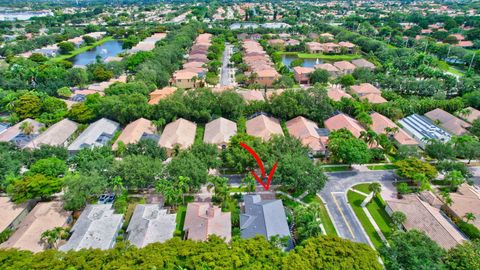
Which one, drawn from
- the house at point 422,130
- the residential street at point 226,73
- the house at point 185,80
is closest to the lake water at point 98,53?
the house at point 185,80

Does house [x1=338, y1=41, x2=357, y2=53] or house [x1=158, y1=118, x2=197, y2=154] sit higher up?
house [x1=338, y1=41, x2=357, y2=53]

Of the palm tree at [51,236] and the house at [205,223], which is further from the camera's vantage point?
the house at [205,223]

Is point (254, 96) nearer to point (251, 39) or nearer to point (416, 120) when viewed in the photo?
point (416, 120)

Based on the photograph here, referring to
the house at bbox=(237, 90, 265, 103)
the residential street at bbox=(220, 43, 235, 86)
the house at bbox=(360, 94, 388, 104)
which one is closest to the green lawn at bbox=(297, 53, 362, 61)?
the residential street at bbox=(220, 43, 235, 86)

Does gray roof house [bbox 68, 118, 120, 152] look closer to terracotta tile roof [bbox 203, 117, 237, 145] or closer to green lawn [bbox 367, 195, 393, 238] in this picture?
terracotta tile roof [bbox 203, 117, 237, 145]

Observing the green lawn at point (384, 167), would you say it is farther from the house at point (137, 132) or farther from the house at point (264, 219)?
the house at point (137, 132)

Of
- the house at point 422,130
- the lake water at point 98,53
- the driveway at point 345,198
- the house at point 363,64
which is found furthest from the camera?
the lake water at point 98,53
